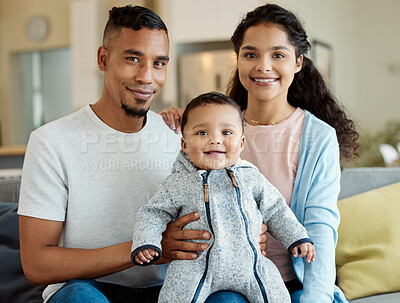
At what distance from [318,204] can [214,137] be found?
395 millimetres

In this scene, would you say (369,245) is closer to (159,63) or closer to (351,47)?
(159,63)

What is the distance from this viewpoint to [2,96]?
677 cm

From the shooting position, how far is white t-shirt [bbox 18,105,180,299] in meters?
1.57

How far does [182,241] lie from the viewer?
143cm

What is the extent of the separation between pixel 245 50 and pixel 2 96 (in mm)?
5854

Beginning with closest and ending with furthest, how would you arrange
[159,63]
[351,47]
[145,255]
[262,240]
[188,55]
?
[145,255], [262,240], [159,63], [188,55], [351,47]

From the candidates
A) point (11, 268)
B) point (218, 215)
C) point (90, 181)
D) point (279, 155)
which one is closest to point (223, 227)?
point (218, 215)

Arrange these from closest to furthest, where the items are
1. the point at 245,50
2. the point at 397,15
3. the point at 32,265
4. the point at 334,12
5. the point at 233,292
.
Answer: the point at 233,292 → the point at 32,265 → the point at 245,50 → the point at 334,12 → the point at 397,15

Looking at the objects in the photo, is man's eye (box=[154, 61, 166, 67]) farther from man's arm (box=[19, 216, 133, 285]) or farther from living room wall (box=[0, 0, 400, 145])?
living room wall (box=[0, 0, 400, 145])

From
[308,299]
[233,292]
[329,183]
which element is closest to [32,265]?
[233,292]

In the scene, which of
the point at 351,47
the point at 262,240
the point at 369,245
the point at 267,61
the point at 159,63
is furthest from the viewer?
the point at 351,47

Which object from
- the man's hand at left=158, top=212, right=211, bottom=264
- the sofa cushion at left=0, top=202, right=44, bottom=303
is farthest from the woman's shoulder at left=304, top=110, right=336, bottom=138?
the sofa cushion at left=0, top=202, right=44, bottom=303

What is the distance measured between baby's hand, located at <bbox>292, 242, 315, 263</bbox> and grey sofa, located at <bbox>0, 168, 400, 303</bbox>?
21.6 inches

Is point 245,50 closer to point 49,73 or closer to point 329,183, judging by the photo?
point 329,183
